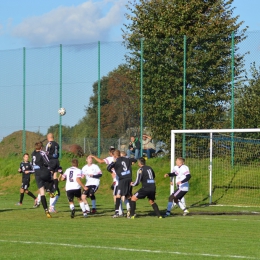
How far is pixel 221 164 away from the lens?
2828 cm

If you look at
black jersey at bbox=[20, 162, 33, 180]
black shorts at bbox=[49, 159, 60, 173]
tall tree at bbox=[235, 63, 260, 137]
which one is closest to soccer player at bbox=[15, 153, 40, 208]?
black jersey at bbox=[20, 162, 33, 180]

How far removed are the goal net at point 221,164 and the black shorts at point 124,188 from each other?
6.39 metres

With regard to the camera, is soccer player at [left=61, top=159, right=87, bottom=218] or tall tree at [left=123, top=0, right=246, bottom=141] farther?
tall tree at [left=123, top=0, right=246, bottom=141]

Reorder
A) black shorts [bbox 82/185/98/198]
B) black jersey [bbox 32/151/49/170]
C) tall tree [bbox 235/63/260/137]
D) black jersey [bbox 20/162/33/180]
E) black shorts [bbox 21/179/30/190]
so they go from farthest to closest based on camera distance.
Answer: tall tree [bbox 235/63/260/137] < black jersey [bbox 20/162/33/180] < black shorts [bbox 21/179/30/190] < black shorts [bbox 82/185/98/198] < black jersey [bbox 32/151/49/170]

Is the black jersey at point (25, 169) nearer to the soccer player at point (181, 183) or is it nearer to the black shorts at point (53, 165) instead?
the black shorts at point (53, 165)

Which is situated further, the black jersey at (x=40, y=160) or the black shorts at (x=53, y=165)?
the black shorts at (x=53, y=165)

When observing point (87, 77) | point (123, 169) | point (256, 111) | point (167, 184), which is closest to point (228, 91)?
point (256, 111)

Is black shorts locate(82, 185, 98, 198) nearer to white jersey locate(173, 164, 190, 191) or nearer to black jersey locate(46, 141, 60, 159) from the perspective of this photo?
black jersey locate(46, 141, 60, 159)

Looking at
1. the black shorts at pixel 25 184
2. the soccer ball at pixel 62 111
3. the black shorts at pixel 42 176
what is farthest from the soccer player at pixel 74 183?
the soccer ball at pixel 62 111

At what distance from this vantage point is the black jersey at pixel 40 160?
20.7m

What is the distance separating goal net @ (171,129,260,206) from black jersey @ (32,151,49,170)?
25.1 feet

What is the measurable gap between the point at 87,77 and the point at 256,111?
8599 millimetres

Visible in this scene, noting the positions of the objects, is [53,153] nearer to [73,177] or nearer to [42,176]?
[42,176]

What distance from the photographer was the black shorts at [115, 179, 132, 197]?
2087cm
